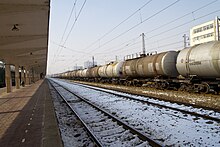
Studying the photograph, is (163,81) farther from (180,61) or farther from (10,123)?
(10,123)

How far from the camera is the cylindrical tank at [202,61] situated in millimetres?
13141

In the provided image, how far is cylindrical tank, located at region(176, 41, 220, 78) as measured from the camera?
13.1 m

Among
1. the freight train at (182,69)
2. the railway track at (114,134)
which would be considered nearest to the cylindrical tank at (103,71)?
the freight train at (182,69)

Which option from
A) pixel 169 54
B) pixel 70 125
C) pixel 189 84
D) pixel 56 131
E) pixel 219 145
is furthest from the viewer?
pixel 169 54

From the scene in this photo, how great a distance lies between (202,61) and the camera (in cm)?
1405

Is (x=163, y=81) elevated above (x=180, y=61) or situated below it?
below

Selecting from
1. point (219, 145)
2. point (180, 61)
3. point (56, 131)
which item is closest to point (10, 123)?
point (56, 131)

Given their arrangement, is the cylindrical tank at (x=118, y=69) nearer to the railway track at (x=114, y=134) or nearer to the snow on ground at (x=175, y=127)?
the snow on ground at (x=175, y=127)

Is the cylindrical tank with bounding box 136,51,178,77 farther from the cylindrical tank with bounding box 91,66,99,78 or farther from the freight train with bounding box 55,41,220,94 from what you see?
the cylindrical tank with bounding box 91,66,99,78

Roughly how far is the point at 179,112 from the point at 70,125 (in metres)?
4.70

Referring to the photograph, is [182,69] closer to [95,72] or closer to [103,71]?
[103,71]

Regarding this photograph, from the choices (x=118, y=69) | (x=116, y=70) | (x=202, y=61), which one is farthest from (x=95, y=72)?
(x=202, y=61)

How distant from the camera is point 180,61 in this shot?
648 inches

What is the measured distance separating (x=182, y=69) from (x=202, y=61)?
2354mm
